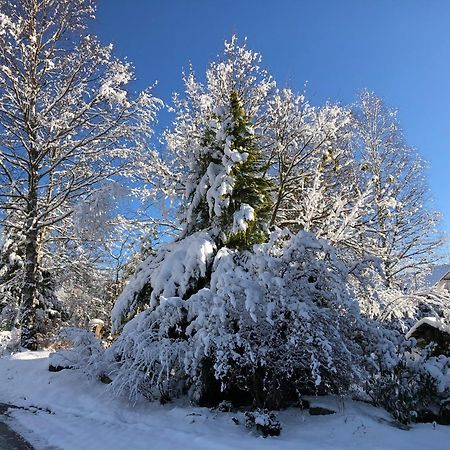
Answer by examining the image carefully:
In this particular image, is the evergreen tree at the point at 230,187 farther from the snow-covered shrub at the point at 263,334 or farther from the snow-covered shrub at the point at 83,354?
the snow-covered shrub at the point at 83,354

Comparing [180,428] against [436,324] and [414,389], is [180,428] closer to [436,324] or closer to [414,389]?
[414,389]

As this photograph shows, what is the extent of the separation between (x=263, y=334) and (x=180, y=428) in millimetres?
1569

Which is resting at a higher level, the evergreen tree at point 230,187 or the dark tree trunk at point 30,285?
the evergreen tree at point 230,187

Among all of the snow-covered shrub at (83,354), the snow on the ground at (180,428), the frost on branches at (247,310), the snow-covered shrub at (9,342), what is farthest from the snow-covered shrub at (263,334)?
the snow-covered shrub at (9,342)

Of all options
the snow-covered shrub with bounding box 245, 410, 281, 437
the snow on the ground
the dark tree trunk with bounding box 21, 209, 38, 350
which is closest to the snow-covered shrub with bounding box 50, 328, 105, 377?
the snow on the ground

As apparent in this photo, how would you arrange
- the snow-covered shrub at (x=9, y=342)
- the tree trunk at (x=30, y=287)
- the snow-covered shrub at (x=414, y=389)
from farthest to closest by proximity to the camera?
the tree trunk at (x=30, y=287), the snow-covered shrub at (x=9, y=342), the snow-covered shrub at (x=414, y=389)

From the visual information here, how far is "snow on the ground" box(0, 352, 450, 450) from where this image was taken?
426cm

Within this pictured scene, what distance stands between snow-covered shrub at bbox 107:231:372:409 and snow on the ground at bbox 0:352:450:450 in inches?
15.8

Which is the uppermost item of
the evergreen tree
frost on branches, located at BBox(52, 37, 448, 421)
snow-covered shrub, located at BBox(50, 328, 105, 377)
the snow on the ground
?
the evergreen tree

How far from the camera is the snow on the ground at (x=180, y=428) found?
4262 millimetres

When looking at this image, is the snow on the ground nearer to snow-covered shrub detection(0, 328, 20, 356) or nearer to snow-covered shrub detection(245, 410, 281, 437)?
snow-covered shrub detection(245, 410, 281, 437)

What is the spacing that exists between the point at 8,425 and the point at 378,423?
5005 mm

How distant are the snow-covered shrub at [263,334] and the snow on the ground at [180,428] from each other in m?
0.40

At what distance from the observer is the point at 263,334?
→ 5.25 meters
